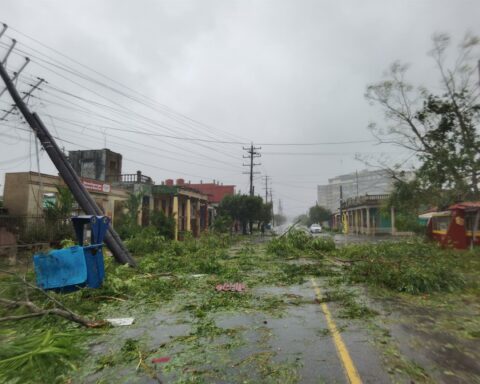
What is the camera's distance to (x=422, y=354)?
203 inches

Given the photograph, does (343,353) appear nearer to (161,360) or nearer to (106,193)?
(161,360)

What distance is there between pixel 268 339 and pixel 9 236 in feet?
51.5

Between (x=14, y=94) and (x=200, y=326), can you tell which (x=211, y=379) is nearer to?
(x=200, y=326)

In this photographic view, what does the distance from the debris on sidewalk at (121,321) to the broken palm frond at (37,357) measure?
162cm

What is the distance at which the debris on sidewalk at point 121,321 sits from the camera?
697cm

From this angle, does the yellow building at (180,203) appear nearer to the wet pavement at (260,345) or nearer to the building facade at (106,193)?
the building facade at (106,193)

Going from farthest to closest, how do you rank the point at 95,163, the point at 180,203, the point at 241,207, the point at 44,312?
1. the point at 241,207
2. the point at 180,203
3. the point at 95,163
4. the point at 44,312

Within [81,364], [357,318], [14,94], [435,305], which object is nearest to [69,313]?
[81,364]

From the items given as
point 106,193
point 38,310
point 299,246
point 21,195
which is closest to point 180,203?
point 106,193

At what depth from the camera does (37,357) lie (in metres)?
4.42

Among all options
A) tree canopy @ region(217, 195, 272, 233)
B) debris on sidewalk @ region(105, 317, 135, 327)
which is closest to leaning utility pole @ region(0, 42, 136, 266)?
debris on sidewalk @ region(105, 317, 135, 327)

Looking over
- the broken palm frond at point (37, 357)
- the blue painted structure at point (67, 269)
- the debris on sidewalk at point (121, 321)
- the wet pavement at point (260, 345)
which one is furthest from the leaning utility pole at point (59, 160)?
Answer: the broken palm frond at point (37, 357)

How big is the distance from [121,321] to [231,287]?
12.7 ft

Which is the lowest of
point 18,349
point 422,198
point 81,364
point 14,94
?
point 81,364
